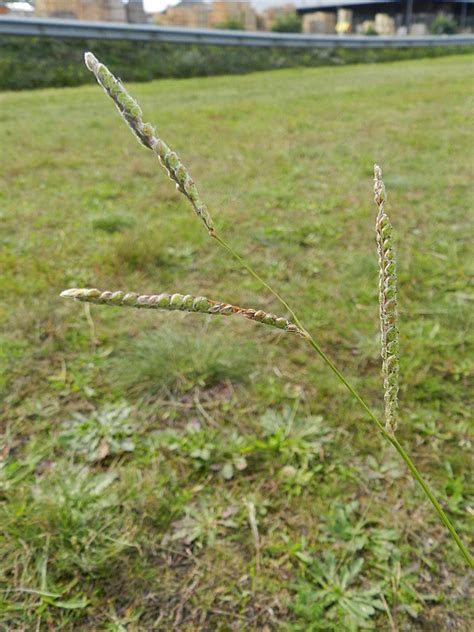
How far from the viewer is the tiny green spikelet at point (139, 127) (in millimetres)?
434

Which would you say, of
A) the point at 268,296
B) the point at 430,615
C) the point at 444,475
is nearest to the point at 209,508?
the point at 430,615

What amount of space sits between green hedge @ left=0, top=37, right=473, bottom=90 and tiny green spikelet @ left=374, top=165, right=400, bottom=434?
13405 mm

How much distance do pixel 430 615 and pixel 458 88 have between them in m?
10.2

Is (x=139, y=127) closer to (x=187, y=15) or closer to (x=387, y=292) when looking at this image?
(x=387, y=292)

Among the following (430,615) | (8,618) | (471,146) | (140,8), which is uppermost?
(140,8)

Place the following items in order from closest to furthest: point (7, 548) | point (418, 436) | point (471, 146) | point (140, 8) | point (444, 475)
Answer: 1. point (7, 548)
2. point (444, 475)
3. point (418, 436)
4. point (471, 146)
5. point (140, 8)

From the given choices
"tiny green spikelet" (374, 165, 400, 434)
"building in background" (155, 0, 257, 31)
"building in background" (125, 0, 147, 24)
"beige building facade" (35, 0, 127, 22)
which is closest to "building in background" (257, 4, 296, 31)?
"building in background" (155, 0, 257, 31)

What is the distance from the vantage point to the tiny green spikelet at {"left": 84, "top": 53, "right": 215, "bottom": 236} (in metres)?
0.43

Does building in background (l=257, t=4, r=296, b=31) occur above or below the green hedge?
above

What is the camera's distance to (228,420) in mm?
1979

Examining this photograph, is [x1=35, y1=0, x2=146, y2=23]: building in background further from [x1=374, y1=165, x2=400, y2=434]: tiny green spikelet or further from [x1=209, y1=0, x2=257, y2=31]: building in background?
[x1=374, y1=165, x2=400, y2=434]: tiny green spikelet

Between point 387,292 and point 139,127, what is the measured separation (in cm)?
31

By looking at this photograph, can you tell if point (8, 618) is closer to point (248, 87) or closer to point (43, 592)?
point (43, 592)

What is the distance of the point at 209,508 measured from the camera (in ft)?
5.35
